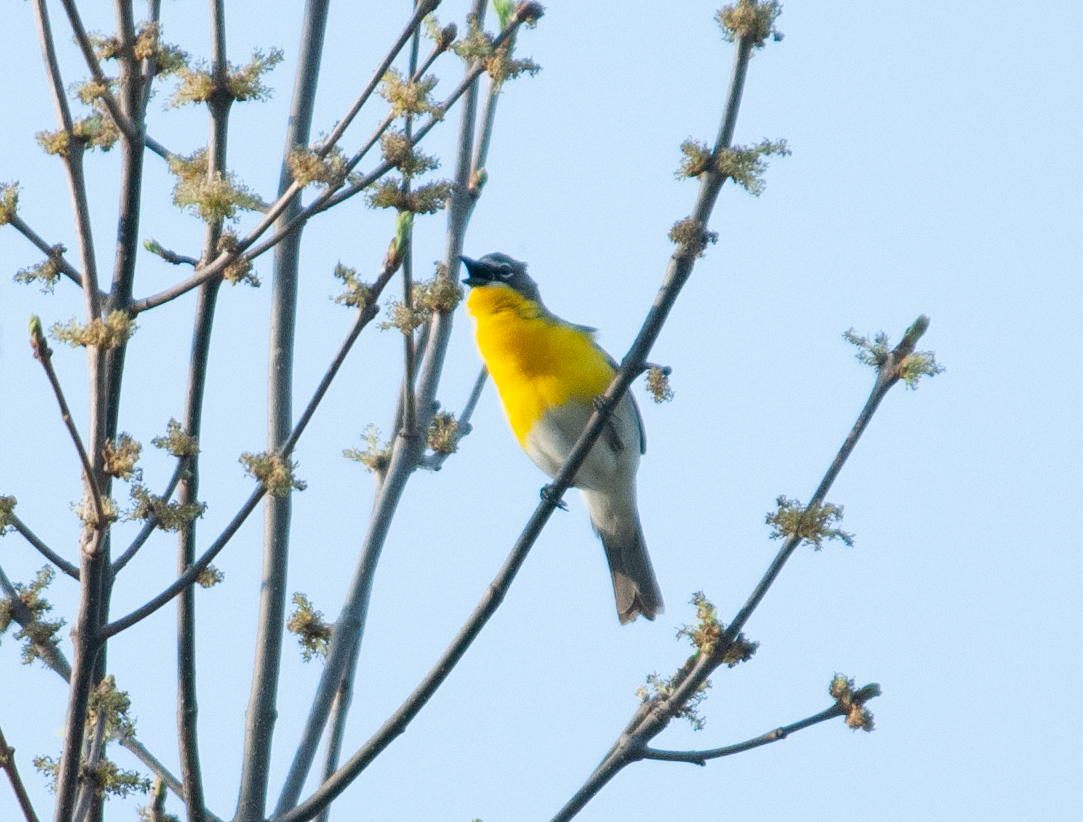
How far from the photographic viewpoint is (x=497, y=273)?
6.91 m

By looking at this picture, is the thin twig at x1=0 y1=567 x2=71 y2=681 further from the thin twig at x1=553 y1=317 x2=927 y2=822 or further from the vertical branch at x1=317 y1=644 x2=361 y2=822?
the thin twig at x1=553 y1=317 x2=927 y2=822

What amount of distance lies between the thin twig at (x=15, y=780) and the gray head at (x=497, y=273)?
4420 mm

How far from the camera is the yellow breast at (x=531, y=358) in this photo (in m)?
6.25

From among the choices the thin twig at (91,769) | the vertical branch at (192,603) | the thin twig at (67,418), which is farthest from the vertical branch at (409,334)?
the thin twig at (91,769)

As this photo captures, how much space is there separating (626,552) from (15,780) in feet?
15.8

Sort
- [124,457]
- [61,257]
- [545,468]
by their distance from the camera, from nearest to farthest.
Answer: [124,457], [61,257], [545,468]

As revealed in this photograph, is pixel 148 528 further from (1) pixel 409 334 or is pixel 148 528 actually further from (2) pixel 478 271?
(2) pixel 478 271

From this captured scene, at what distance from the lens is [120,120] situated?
101 inches

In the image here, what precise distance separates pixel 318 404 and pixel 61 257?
67 cm

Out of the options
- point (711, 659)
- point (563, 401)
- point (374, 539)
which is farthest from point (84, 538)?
point (563, 401)

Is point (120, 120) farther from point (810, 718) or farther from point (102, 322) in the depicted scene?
point (810, 718)

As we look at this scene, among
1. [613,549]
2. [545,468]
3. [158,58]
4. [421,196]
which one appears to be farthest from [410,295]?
[613,549]

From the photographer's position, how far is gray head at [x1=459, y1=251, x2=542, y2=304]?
6.81 m

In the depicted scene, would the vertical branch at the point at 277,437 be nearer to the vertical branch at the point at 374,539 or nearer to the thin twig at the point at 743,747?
the vertical branch at the point at 374,539
